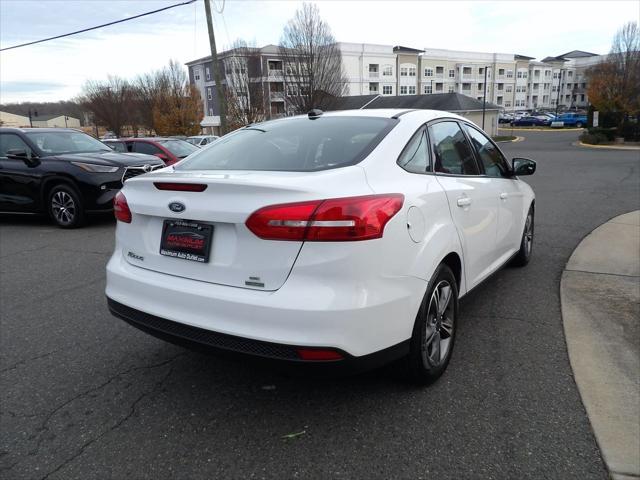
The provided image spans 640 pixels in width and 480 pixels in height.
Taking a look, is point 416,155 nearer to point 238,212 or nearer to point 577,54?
point 238,212

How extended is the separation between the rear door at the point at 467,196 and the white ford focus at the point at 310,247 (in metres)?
0.03

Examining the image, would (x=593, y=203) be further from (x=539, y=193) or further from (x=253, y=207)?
(x=253, y=207)

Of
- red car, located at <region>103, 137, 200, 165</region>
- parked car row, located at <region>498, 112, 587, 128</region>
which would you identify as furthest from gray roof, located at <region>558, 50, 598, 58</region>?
red car, located at <region>103, 137, 200, 165</region>

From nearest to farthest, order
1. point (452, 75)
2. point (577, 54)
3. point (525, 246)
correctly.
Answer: point (525, 246) < point (452, 75) < point (577, 54)

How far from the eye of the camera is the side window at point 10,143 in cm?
854

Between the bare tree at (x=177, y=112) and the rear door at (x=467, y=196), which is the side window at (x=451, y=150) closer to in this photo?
the rear door at (x=467, y=196)

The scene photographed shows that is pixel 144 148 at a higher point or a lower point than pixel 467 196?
lower

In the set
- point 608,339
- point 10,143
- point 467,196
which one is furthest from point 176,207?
point 10,143

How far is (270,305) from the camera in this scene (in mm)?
2299

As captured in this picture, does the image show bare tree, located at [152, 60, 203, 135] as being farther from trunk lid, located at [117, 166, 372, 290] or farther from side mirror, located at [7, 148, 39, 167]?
trunk lid, located at [117, 166, 372, 290]

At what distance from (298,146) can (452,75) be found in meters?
99.9

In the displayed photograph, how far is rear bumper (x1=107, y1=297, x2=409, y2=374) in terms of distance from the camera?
7.59ft

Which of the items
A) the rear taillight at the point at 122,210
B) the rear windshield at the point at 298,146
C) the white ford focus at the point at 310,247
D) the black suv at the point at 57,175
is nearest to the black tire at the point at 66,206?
the black suv at the point at 57,175

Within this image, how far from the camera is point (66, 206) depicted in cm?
814
